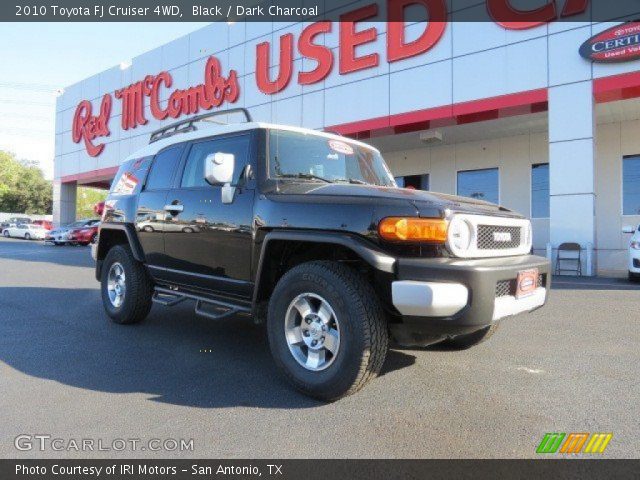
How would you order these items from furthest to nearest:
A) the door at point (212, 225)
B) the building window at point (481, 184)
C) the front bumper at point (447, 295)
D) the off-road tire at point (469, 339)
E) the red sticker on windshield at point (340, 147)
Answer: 1. the building window at point (481, 184)
2. the red sticker on windshield at point (340, 147)
3. the off-road tire at point (469, 339)
4. the door at point (212, 225)
5. the front bumper at point (447, 295)

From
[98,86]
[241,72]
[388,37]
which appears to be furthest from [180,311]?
[98,86]

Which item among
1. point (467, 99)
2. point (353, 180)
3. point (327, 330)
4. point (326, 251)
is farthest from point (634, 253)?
Result: point (327, 330)

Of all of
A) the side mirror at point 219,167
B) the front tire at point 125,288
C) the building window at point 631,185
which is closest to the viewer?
the side mirror at point 219,167

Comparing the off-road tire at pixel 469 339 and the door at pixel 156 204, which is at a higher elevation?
the door at pixel 156 204

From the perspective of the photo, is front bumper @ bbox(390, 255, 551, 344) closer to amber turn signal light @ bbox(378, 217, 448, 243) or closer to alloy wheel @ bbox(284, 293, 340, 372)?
amber turn signal light @ bbox(378, 217, 448, 243)

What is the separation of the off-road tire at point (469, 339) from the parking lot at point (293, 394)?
0.10m

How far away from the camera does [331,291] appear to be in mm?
3061

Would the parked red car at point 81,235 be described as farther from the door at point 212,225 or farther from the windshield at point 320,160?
the windshield at point 320,160

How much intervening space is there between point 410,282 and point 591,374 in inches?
78.4

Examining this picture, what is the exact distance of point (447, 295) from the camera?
2.78 meters

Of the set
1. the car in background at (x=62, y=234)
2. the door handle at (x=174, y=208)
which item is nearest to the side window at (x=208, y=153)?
the door handle at (x=174, y=208)

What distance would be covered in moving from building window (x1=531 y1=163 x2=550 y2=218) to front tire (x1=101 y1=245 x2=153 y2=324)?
1437 centimetres

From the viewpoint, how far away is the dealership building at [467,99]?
1180cm

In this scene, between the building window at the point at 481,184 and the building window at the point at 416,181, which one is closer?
the building window at the point at 481,184
